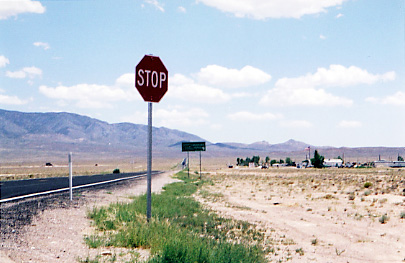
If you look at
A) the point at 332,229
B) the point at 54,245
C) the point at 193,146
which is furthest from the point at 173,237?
the point at 193,146

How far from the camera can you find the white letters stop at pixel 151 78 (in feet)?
26.7

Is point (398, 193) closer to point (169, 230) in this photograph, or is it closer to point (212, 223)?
point (212, 223)

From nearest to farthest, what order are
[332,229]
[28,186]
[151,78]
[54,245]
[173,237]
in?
[54,245]
[173,237]
[151,78]
[332,229]
[28,186]

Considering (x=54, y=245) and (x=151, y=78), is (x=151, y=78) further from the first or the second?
(x=54, y=245)

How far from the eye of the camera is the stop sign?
26.7ft

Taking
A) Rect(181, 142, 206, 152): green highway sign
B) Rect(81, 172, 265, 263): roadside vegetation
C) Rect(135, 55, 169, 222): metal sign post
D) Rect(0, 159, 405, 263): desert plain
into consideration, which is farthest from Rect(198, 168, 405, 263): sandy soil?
Rect(181, 142, 206, 152): green highway sign

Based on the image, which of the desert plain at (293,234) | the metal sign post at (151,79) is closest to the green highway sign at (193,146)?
the desert plain at (293,234)

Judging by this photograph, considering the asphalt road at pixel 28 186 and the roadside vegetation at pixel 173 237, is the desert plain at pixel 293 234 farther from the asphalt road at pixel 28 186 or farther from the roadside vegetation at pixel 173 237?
the asphalt road at pixel 28 186

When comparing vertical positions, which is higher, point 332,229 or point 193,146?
point 193,146

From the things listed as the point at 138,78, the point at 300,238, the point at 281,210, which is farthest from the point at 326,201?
the point at 138,78

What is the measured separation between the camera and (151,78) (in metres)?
8.27

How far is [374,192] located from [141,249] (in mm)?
25196

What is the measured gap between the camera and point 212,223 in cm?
1350

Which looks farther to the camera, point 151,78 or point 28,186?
point 28,186
